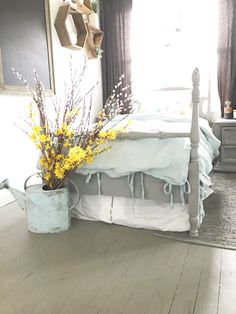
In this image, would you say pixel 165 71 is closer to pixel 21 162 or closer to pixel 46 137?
pixel 21 162

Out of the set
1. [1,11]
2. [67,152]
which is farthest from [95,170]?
[1,11]

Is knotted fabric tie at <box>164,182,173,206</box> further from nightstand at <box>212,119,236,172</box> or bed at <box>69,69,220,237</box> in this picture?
nightstand at <box>212,119,236,172</box>

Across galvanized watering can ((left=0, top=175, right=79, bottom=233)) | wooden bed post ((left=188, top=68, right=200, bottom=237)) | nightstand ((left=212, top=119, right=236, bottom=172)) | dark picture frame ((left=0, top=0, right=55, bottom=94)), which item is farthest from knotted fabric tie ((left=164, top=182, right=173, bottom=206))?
nightstand ((left=212, top=119, right=236, bottom=172))

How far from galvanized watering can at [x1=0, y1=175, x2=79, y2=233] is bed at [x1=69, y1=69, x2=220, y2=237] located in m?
0.24

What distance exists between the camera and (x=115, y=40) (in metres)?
4.58

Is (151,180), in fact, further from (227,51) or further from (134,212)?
(227,51)

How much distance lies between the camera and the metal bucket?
2.05 meters

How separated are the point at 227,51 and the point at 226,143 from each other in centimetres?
127

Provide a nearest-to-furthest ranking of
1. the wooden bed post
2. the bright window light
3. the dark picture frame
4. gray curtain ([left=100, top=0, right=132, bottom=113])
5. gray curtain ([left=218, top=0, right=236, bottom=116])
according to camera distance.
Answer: the wooden bed post, the dark picture frame, gray curtain ([left=218, top=0, right=236, bottom=116]), the bright window light, gray curtain ([left=100, top=0, right=132, bottom=113])

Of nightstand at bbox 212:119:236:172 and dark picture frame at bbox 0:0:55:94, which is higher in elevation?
dark picture frame at bbox 0:0:55:94

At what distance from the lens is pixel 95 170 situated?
A: 2.16 metres

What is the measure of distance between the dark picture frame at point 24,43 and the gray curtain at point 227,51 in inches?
88.9

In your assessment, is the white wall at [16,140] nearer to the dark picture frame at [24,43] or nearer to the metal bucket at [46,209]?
the dark picture frame at [24,43]

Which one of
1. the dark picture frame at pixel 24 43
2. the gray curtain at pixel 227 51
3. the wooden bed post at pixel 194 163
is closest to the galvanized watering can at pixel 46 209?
the wooden bed post at pixel 194 163
